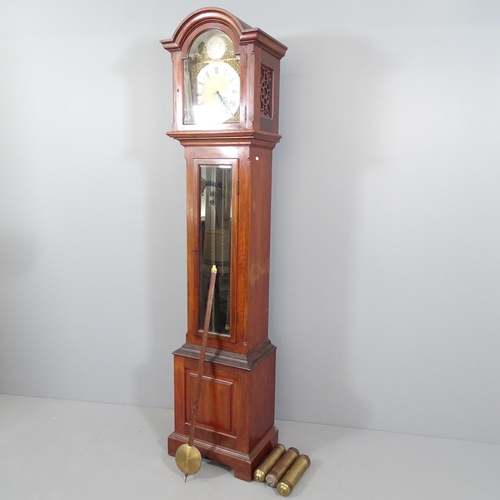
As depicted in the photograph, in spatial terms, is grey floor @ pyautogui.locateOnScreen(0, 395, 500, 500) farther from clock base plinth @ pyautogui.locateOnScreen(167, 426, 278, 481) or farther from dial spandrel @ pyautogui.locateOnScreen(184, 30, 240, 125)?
dial spandrel @ pyautogui.locateOnScreen(184, 30, 240, 125)

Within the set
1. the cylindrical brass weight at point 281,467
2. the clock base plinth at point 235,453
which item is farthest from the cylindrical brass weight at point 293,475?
the clock base plinth at point 235,453

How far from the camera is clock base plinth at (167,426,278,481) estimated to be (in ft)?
7.30

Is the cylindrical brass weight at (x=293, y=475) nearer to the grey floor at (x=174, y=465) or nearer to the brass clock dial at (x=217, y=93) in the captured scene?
the grey floor at (x=174, y=465)

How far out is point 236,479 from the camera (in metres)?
2.23

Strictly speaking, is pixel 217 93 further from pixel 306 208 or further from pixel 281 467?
pixel 281 467

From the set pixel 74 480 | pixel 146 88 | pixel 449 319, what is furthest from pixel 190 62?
pixel 74 480

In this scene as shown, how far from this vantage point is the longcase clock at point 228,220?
6.65 feet

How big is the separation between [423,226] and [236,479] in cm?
150

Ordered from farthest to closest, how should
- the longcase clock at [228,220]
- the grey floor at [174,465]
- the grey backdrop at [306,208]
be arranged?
the grey backdrop at [306,208] < the grey floor at [174,465] < the longcase clock at [228,220]

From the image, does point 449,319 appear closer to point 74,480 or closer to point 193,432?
point 193,432

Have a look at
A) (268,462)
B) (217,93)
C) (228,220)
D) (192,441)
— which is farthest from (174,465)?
(217,93)

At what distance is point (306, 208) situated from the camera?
2.50 m

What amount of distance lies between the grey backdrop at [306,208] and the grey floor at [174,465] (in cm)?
13

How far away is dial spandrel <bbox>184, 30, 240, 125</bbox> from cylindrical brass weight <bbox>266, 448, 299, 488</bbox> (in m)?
1.56
